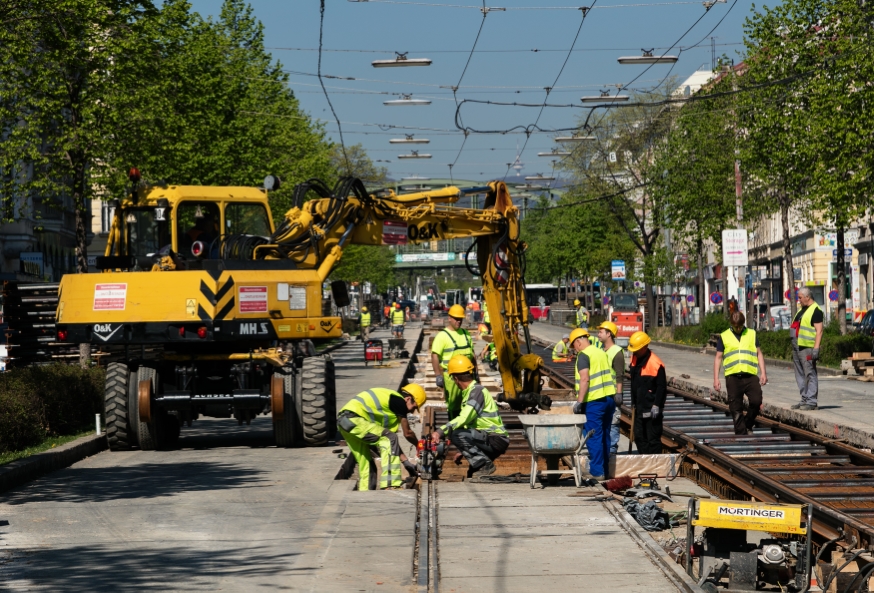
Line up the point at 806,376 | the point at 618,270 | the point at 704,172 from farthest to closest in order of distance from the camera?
the point at 618,270 → the point at 704,172 → the point at 806,376

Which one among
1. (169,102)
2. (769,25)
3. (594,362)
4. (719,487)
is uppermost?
(769,25)

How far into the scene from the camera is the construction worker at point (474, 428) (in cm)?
1517

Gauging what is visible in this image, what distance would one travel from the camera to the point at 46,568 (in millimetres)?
9789

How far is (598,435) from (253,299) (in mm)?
5584

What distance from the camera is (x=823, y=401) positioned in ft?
81.1

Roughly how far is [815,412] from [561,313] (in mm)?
73834

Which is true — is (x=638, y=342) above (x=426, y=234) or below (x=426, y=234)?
below

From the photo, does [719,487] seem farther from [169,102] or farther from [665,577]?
[169,102]

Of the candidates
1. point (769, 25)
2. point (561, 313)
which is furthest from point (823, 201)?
point (561, 313)

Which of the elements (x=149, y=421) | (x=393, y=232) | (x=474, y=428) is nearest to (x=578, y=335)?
(x=474, y=428)

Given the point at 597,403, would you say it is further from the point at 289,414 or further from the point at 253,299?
the point at 253,299

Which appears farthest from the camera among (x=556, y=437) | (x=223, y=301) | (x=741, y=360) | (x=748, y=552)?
(x=223, y=301)

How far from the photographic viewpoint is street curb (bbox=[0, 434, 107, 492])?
14.5 meters

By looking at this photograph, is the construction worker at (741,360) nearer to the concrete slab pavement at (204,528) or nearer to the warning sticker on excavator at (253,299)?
the concrete slab pavement at (204,528)
